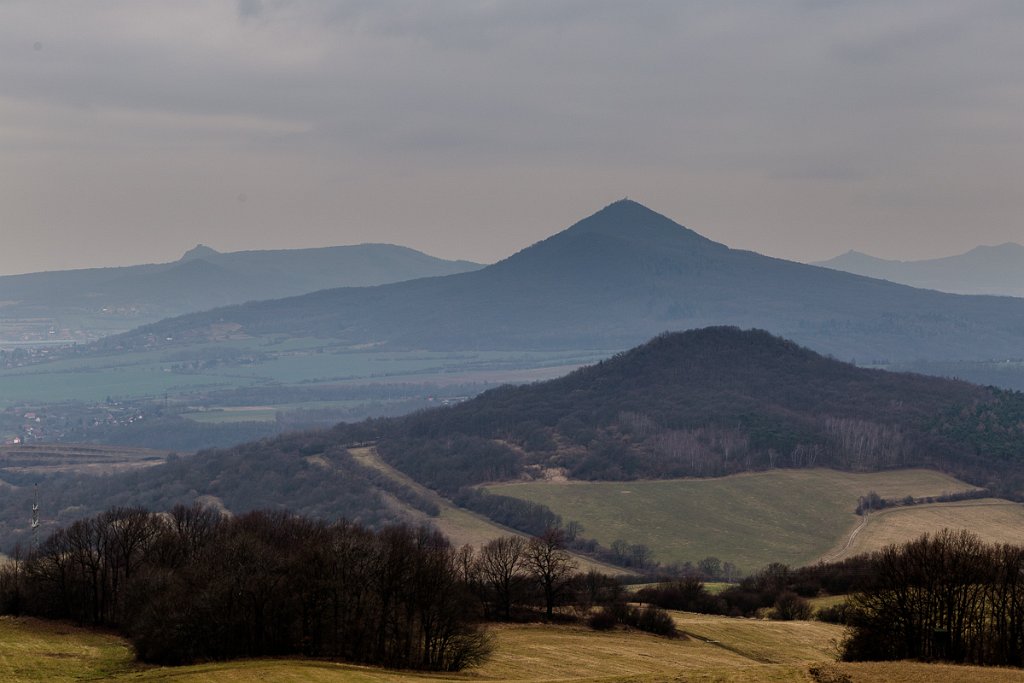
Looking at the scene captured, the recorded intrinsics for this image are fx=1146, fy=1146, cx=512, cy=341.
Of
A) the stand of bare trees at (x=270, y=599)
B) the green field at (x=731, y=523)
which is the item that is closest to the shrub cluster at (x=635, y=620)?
the stand of bare trees at (x=270, y=599)

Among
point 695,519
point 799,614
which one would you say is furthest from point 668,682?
point 695,519

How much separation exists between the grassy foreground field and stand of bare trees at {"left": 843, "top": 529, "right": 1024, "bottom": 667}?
508 centimetres

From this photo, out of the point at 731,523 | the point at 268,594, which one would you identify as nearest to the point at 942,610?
the point at 268,594

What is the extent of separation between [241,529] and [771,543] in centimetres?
9941

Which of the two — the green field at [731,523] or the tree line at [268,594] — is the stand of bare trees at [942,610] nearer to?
the tree line at [268,594]

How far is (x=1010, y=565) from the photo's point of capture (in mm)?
70375

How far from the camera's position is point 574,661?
71688 millimetres

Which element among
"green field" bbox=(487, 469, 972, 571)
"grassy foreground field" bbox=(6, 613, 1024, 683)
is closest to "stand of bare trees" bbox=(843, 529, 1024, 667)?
"grassy foreground field" bbox=(6, 613, 1024, 683)

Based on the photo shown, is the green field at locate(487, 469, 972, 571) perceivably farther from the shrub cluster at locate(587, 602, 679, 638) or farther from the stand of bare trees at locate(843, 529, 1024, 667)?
the stand of bare trees at locate(843, 529, 1024, 667)

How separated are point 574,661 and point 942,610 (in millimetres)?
22325

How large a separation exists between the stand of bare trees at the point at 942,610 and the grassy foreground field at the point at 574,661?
508 centimetres

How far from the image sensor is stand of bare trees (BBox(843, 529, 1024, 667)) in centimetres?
6588

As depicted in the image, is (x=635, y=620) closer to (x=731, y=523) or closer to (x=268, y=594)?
(x=268, y=594)

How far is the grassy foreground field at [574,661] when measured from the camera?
50562 millimetres
